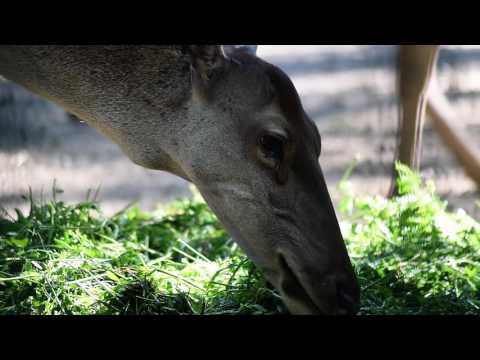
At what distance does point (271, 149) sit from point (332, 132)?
2.99m

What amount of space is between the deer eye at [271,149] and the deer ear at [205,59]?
0.33 m

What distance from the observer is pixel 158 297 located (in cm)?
289

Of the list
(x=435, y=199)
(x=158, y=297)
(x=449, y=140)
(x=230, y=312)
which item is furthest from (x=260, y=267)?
(x=449, y=140)

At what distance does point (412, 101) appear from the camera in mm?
4875

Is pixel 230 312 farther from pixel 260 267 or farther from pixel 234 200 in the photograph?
pixel 234 200

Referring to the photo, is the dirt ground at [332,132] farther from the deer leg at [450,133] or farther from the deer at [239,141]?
the deer at [239,141]

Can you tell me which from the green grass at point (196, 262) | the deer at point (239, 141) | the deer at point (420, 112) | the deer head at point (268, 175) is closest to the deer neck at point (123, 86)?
the deer at point (239, 141)

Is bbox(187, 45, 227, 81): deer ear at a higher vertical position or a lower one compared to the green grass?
higher

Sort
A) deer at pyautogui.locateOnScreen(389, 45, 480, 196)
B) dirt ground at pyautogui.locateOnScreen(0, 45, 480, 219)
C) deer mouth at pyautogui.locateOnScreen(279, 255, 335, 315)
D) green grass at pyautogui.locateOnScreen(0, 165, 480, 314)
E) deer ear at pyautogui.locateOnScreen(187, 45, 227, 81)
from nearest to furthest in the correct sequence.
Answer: deer mouth at pyautogui.locateOnScreen(279, 255, 335, 315) → deer ear at pyautogui.locateOnScreen(187, 45, 227, 81) → green grass at pyautogui.locateOnScreen(0, 165, 480, 314) → deer at pyautogui.locateOnScreen(389, 45, 480, 196) → dirt ground at pyautogui.locateOnScreen(0, 45, 480, 219)

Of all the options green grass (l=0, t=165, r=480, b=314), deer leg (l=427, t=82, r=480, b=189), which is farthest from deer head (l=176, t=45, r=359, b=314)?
deer leg (l=427, t=82, r=480, b=189)

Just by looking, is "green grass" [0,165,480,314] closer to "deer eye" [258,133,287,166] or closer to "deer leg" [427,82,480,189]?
"deer eye" [258,133,287,166]

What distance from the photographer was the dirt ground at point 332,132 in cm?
496

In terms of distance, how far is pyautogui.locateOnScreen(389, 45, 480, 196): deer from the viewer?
4781mm
